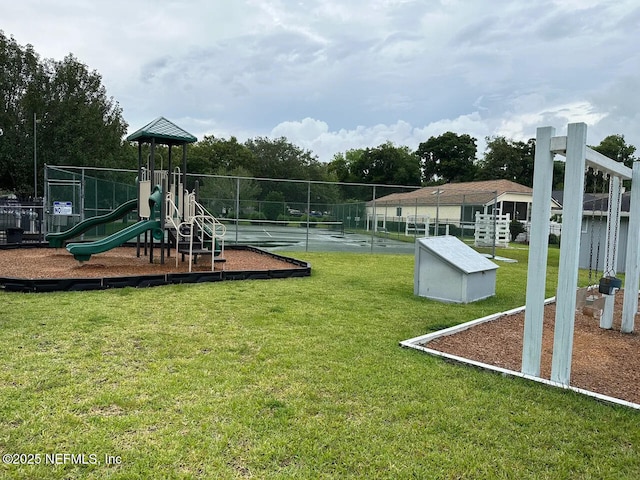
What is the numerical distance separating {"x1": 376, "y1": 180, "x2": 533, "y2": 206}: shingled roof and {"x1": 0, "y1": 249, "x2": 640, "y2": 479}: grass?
1259 cm

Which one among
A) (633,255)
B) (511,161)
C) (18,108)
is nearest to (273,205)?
(633,255)

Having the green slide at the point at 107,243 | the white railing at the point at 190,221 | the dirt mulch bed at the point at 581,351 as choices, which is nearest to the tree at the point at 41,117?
the white railing at the point at 190,221

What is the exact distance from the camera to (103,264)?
30.6 ft

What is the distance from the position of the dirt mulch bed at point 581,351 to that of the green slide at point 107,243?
6.54 meters

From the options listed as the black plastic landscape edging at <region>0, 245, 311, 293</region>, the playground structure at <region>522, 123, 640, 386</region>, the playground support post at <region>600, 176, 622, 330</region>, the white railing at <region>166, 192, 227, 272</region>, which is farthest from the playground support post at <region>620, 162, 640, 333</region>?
the white railing at <region>166, 192, 227, 272</region>

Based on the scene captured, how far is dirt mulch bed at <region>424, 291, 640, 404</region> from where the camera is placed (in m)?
3.70

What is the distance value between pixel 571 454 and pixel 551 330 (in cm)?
316

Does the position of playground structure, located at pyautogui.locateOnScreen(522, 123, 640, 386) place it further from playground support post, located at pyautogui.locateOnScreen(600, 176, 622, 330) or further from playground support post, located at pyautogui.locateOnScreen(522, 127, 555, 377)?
playground support post, located at pyautogui.locateOnScreen(600, 176, 622, 330)

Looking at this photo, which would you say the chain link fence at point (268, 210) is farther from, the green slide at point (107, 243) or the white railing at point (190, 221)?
the green slide at point (107, 243)

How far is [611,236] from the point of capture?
4.97 metres

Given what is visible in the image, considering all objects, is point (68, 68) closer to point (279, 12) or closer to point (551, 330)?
point (279, 12)

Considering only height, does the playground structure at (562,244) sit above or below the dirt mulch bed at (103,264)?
above

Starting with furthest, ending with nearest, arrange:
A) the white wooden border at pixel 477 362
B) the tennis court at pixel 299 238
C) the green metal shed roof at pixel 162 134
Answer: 1. the tennis court at pixel 299 238
2. the green metal shed roof at pixel 162 134
3. the white wooden border at pixel 477 362

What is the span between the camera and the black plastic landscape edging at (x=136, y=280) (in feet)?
21.6
